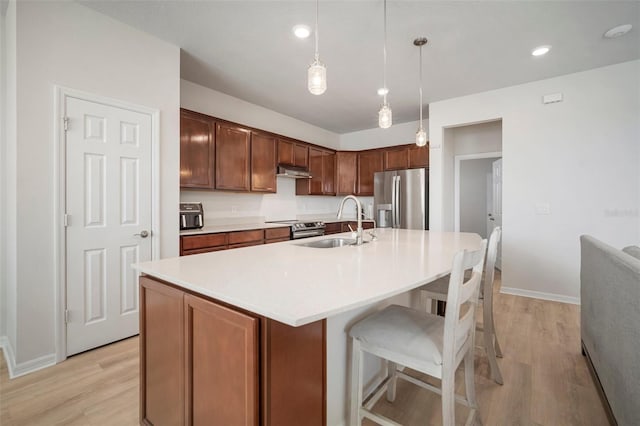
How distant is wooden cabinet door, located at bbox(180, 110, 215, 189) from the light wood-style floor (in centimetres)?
170

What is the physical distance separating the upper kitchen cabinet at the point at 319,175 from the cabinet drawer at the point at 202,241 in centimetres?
215

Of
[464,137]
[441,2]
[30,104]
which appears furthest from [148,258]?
[464,137]

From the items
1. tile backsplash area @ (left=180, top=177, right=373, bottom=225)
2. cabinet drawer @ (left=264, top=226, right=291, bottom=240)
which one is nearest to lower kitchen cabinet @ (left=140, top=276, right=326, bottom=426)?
cabinet drawer @ (left=264, top=226, right=291, bottom=240)

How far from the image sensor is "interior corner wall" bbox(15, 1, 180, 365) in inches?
75.9

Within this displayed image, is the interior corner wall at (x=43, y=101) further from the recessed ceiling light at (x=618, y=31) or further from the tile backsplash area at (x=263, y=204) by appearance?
the recessed ceiling light at (x=618, y=31)

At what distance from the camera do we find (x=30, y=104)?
6.37 ft

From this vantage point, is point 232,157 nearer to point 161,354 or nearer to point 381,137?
point 161,354

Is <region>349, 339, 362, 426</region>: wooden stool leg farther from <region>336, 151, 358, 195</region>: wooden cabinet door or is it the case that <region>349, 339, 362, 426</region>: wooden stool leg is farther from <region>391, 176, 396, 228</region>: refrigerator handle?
<region>336, 151, 358, 195</region>: wooden cabinet door

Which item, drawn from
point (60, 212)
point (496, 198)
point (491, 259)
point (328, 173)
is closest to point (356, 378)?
point (491, 259)

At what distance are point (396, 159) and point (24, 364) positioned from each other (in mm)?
4911

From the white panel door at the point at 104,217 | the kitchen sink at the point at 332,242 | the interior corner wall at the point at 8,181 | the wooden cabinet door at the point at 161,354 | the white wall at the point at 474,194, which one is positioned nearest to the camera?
the wooden cabinet door at the point at 161,354

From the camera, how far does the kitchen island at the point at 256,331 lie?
0.89 m

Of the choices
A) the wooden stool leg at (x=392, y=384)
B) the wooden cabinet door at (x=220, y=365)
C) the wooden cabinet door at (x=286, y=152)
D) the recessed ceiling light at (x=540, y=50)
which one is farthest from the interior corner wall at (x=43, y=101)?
the recessed ceiling light at (x=540, y=50)

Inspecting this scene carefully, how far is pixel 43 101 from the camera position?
6.53 ft
